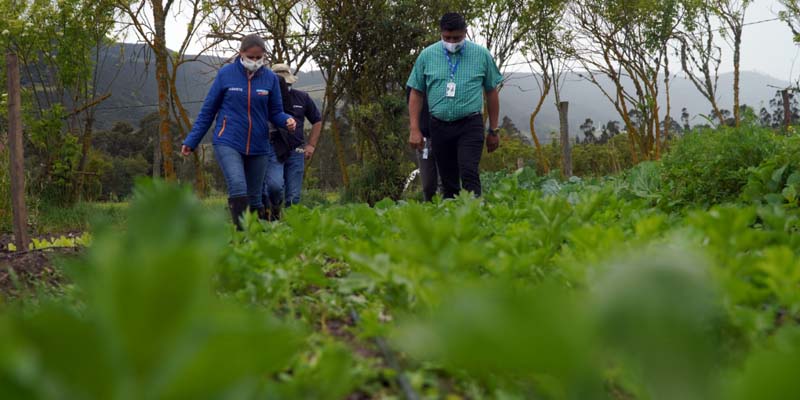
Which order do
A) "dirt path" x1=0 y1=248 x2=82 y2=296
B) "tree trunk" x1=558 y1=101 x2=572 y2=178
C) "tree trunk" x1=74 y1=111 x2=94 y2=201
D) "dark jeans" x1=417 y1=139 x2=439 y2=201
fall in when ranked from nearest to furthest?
1. "dirt path" x1=0 y1=248 x2=82 y2=296
2. "dark jeans" x1=417 y1=139 x2=439 y2=201
3. "tree trunk" x1=74 y1=111 x2=94 y2=201
4. "tree trunk" x1=558 y1=101 x2=572 y2=178

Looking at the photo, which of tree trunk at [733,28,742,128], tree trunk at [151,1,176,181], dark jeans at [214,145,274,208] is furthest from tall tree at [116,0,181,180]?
tree trunk at [733,28,742,128]

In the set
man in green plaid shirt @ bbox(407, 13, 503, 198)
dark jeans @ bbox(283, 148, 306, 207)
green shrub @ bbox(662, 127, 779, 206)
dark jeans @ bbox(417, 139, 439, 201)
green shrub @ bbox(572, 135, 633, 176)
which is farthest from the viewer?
green shrub @ bbox(572, 135, 633, 176)

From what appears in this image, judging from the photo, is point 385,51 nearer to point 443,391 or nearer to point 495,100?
point 495,100

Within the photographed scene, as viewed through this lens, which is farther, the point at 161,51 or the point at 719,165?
the point at 161,51

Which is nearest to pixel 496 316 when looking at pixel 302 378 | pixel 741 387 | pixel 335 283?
pixel 741 387

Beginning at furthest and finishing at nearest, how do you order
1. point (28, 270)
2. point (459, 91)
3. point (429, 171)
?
point (429, 171), point (459, 91), point (28, 270)

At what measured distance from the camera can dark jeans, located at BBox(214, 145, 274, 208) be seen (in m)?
5.42

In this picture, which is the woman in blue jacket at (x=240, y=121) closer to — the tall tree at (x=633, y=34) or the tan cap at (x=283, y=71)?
the tan cap at (x=283, y=71)

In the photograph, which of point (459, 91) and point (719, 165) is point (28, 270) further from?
point (719, 165)

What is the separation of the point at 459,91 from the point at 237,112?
6.23 ft

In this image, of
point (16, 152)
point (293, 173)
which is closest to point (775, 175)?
point (16, 152)

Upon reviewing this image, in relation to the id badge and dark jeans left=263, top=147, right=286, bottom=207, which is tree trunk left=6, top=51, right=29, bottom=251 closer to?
dark jeans left=263, top=147, right=286, bottom=207

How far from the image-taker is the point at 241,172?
554cm

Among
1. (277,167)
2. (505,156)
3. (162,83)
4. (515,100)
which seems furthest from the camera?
(515,100)
